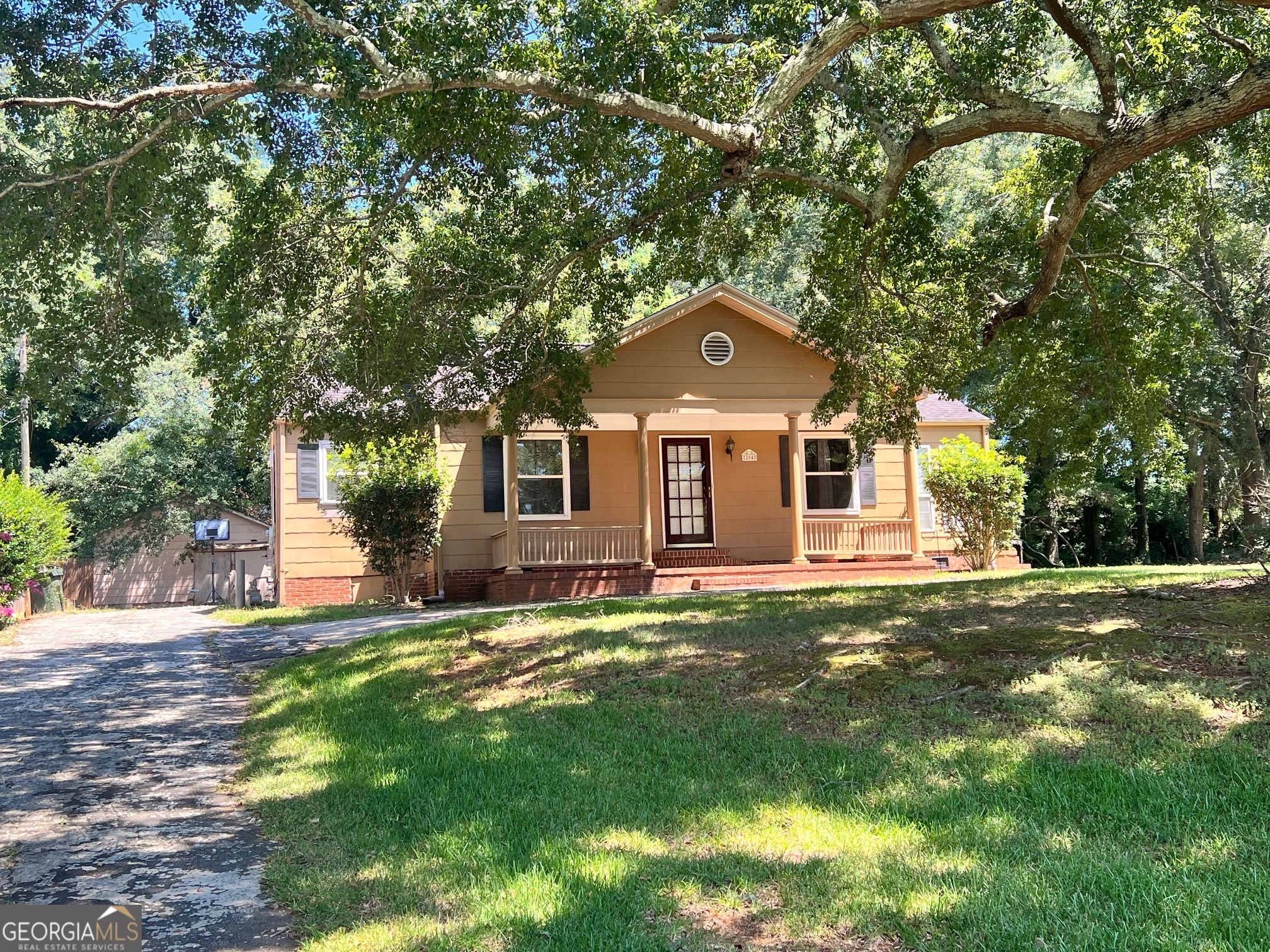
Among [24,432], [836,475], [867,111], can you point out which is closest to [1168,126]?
[867,111]

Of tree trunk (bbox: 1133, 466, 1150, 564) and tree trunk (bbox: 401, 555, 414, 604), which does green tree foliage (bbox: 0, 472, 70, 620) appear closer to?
tree trunk (bbox: 401, 555, 414, 604)

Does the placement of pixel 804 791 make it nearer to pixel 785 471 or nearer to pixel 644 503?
pixel 644 503

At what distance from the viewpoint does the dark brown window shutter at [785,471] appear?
20.0m

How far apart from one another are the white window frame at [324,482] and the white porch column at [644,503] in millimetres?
5686

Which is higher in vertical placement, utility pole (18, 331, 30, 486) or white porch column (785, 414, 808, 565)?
utility pole (18, 331, 30, 486)

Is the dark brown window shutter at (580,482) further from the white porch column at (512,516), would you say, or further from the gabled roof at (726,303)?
the gabled roof at (726,303)

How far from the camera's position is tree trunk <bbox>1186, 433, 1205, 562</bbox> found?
23.8 metres

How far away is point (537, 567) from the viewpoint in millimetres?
17234

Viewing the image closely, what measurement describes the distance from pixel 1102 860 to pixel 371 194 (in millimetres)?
8678

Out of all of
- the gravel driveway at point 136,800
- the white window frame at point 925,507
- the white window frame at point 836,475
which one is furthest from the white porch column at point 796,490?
the gravel driveway at point 136,800

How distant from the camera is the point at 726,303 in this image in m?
17.9

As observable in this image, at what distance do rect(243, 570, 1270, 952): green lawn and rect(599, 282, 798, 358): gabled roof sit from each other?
30.2 ft

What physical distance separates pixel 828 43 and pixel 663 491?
42.8 feet

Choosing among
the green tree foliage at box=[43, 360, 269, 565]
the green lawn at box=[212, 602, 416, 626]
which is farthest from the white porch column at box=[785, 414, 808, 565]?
the green tree foliage at box=[43, 360, 269, 565]
